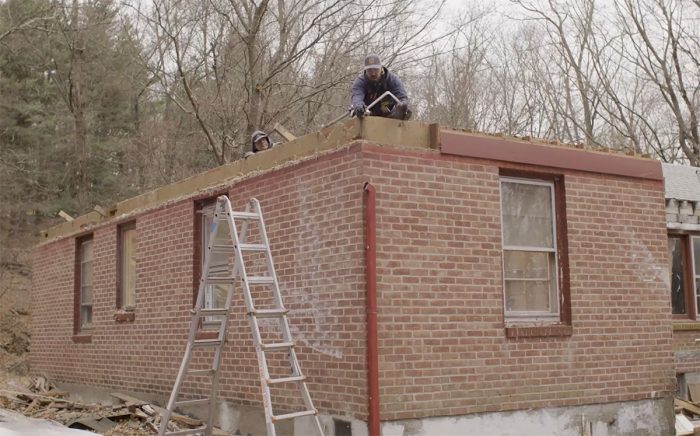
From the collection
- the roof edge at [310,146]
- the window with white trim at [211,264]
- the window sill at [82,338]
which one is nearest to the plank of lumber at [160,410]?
the window with white trim at [211,264]

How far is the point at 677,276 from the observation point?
12.9 meters

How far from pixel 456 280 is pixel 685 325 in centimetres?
618

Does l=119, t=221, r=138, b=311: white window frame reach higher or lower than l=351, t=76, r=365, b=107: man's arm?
lower

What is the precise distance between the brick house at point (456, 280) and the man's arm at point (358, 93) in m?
0.44

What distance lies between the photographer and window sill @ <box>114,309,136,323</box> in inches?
481

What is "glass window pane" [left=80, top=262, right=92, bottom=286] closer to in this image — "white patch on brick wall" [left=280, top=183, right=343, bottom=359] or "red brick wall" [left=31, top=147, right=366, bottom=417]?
"red brick wall" [left=31, top=147, right=366, bottom=417]

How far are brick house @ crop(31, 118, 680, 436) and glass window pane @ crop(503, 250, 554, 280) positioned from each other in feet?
0.06

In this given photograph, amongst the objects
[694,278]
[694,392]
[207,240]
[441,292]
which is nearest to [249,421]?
[207,240]

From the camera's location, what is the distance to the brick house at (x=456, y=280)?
7.70m

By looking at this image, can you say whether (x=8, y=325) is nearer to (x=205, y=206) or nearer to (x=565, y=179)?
(x=205, y=206)

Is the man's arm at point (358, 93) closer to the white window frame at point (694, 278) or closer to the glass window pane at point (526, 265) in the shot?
the glass window pane at point (526, 265)

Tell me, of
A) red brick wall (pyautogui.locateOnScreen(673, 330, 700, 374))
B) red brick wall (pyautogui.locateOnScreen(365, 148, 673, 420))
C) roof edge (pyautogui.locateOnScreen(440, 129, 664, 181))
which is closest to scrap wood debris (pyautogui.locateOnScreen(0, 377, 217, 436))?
red brick wall (pyautogui.locateOnScreen(365, 148, 673, 420))

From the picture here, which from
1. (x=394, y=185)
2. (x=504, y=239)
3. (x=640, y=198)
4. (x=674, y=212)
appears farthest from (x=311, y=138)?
(x=674, y=212)

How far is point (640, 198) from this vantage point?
32.1 ft
